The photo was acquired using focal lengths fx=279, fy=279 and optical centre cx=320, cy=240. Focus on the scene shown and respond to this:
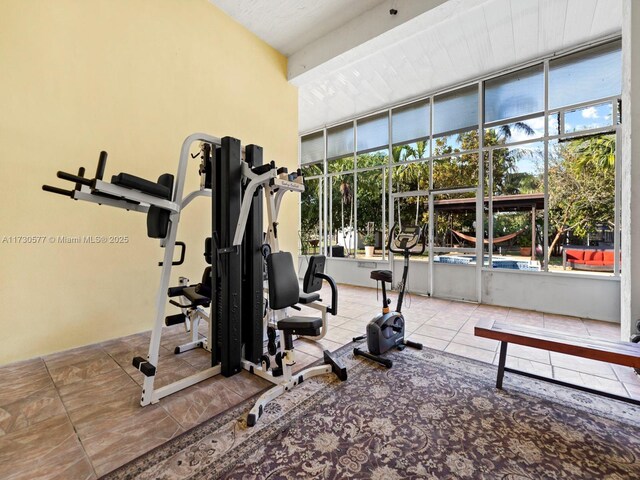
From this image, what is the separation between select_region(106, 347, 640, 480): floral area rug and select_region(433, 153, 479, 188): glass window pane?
13.0ft

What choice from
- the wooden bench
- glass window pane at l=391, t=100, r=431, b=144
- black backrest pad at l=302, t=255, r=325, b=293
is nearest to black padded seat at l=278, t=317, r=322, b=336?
black backrest pad at l=302, t=255, r=325, b=293

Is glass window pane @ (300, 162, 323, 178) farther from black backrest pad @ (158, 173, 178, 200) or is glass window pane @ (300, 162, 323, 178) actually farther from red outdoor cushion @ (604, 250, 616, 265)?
red outdoor cushion @ (604, 250, 616, 265)

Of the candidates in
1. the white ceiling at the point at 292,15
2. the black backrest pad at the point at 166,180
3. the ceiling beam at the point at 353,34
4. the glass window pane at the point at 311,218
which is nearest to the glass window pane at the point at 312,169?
the glass window pane at the point at 311,218

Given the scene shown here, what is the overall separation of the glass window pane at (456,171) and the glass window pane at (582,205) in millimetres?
1135

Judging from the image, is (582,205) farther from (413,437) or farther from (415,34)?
(413,437)

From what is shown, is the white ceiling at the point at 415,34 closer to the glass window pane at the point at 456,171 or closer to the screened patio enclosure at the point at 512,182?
the screened patio enclosure at the point at 512,182

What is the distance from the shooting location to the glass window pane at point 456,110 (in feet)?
17.7

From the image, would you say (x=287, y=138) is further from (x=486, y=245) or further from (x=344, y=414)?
(x=344, y=414)

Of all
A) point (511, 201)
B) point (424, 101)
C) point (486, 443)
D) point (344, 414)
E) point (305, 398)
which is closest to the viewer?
point (486, 443)

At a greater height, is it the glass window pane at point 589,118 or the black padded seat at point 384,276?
the glass window pane at point 589,118

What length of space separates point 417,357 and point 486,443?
1.18 metres

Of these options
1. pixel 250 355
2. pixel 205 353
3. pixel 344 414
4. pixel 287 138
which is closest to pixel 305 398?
pixel 344 414

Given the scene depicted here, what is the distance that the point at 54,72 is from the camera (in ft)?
9.46

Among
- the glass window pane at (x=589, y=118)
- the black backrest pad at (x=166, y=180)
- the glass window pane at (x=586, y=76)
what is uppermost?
the glass window pane at (x=586, y=76)
